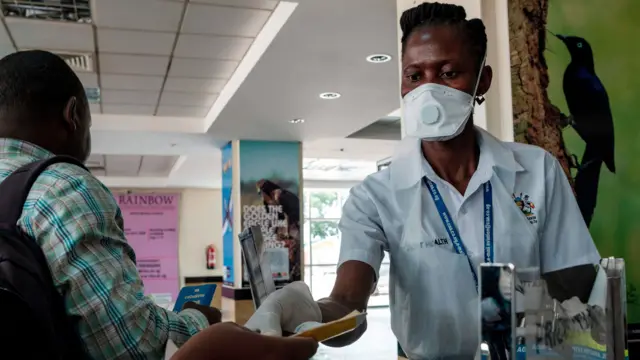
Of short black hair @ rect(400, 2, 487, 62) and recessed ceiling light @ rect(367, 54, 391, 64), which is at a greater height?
recessed ceiling light @ rect(367, 54, 391, 64)

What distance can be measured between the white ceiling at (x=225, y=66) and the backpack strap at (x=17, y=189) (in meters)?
2.98

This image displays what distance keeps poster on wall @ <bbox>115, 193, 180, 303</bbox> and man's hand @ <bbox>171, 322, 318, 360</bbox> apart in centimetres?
1437

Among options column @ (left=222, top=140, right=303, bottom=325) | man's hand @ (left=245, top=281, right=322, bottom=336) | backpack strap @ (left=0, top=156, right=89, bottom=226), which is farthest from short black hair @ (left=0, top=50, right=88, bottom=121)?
column @ (left=222, top=140, right=303, bottom=325)

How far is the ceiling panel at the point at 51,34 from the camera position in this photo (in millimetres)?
4691

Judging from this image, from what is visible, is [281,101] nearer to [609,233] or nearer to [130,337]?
[609,233]

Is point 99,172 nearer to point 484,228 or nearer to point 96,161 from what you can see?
point 96,161

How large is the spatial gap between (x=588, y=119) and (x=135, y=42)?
3.85 meters

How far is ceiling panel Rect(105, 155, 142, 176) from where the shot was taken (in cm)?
1080

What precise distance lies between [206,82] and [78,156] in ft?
16.2

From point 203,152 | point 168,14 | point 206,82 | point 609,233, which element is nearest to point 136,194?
point 203,152

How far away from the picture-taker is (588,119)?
8.59ft

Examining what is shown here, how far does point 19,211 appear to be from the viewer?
3.97ft

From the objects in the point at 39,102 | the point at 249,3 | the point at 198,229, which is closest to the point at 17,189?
the point at 39,102

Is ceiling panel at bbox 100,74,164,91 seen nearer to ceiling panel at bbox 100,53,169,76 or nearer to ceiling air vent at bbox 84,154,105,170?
ceiling panel at bbox 100,53,169,76
